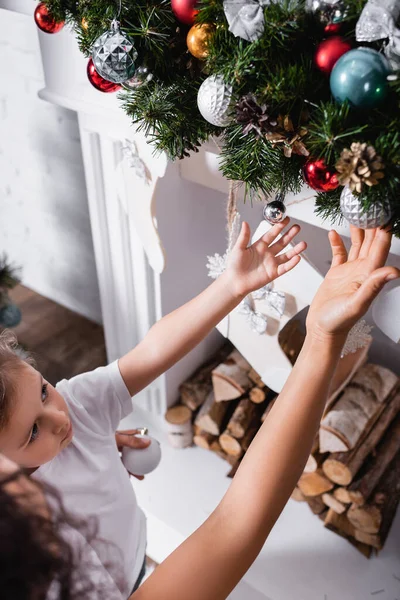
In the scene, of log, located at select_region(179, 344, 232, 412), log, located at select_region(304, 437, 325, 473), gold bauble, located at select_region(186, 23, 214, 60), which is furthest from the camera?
log, located at select_region(179, 344, 232, 412)

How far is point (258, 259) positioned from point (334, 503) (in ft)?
2.30

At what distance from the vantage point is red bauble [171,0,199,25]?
58 centimetres

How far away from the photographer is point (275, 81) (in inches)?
20.7

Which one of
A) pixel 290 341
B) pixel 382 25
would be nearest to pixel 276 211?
pixel 382 25

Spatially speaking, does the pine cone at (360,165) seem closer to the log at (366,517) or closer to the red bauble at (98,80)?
the red bauble at (98,80)

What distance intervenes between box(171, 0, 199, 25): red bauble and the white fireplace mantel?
1.00 feet

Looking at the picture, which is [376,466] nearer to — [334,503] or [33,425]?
[334,503]

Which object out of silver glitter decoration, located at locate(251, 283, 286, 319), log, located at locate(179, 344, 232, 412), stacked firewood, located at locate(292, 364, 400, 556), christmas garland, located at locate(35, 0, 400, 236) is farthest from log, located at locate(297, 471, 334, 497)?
christmas garland, located at locate(35, 0, 400, 236)

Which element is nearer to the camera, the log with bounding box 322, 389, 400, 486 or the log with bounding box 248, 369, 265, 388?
the log with bounding box 322, 389, 400, 486

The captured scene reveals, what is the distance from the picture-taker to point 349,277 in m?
0.66

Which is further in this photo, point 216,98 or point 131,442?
point 131,442

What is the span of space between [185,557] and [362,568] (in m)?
0.73

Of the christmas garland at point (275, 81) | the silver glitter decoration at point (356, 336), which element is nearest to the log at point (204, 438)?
the silver glitter decoration at point (356, 336)

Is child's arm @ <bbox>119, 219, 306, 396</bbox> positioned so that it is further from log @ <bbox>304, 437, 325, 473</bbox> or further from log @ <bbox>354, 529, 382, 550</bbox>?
log @ <bbox>354, 529, 382, 550</bbox>
